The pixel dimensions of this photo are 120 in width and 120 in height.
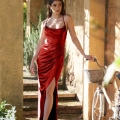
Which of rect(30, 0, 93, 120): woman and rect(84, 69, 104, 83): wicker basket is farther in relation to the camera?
rect(84, 69, 104, 83): wicker basket

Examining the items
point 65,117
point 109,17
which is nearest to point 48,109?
point 109,17

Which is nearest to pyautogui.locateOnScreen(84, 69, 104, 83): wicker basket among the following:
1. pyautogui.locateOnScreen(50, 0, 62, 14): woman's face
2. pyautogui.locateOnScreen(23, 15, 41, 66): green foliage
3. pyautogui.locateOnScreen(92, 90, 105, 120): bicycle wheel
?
pyautogui.locateOnScreen(92, 90, 105, 120): bicycle wheel

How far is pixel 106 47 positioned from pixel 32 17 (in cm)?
620

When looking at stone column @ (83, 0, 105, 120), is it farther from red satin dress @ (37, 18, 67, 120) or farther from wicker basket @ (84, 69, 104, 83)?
red satin dress @ (37, 18, 67, 120)

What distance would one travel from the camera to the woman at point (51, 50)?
4.09 metres

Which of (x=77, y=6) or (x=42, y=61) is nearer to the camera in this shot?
(x=42, y=61)

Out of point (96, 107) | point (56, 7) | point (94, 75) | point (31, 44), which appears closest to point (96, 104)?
point (96, 107)

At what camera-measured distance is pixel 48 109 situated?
174 inches

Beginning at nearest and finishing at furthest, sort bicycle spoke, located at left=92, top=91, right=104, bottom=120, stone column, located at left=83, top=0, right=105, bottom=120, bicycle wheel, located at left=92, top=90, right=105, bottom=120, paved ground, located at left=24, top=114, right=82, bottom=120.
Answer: bicycle wheel, located at left=92, top=90, right=105, bottom=120 < bicycle spoke, located at left=92, top=91, right=104, bottom=120 < stone column, located at left=83, top=0, right=105, bottom=120 < paved ground, located at left=24, top=114, right=82, bottom=120

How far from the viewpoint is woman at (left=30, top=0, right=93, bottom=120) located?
13.4ft

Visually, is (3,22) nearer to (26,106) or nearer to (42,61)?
(42,61)

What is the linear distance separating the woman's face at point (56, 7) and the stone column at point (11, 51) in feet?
2.49

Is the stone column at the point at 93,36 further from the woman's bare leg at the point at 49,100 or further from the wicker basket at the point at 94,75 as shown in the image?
the woman's bare leg at the point at 49,100

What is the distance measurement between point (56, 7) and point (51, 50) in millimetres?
475
